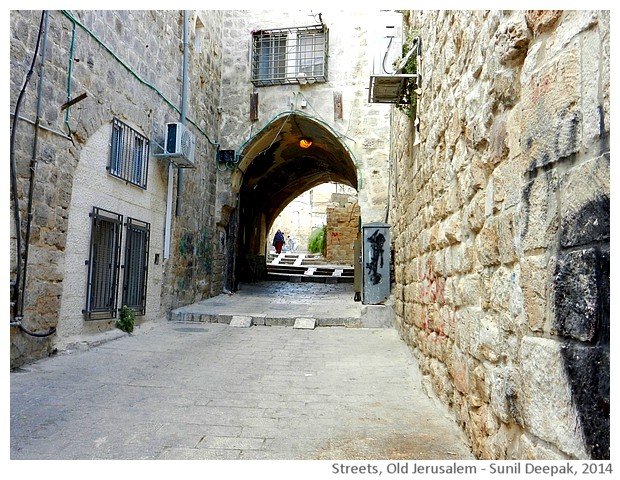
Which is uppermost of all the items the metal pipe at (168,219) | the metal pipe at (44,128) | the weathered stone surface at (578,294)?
the metal pipe at (44,128)

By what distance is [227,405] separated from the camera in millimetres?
3398

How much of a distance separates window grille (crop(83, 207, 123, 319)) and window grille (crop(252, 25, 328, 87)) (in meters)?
5.35

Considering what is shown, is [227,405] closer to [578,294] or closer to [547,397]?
[547,397]

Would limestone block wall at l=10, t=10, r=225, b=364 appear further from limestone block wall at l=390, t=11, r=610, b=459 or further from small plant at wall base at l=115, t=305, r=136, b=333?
limestone block wall at l=390, t=11, r=610, b=459

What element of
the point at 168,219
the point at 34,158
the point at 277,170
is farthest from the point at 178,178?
the point at 277,170

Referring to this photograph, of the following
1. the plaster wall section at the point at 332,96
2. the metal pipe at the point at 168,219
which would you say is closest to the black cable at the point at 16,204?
the metal pipe at the point at 168,219

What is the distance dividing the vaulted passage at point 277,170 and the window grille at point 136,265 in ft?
12.3

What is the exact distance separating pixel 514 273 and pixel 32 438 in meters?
2.60

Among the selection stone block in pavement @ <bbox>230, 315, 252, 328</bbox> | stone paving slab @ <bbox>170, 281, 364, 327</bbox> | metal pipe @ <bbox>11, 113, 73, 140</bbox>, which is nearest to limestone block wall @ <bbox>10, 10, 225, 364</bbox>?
metal pipe @ <bbox>11, 113, 73, 140</bbox>

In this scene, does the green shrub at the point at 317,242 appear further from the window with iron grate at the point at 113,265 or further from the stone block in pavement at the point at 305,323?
the window with iron grate at the point at 113,265

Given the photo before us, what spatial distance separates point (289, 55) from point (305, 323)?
589cm

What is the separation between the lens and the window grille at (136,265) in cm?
648

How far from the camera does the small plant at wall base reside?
20.5 ft

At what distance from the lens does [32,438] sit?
267cm
